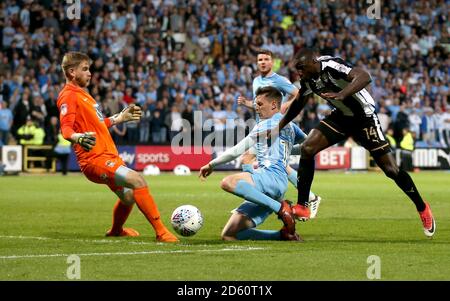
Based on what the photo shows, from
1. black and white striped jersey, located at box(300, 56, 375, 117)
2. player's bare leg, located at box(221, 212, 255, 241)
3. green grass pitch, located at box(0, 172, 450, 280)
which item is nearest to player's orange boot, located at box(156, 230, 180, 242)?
green grass pitch, located at box(0, 172, 450, 280)

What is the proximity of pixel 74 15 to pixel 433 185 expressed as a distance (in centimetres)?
1302

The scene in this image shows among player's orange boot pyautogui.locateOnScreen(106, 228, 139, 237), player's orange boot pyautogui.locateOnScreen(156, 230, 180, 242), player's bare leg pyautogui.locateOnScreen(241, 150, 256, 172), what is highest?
player's bare leg pyautogui.locateOnScreen(241, 150, 256, 172)

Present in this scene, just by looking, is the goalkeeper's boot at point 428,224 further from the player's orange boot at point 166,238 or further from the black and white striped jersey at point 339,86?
the player's orange boot at point 166,238

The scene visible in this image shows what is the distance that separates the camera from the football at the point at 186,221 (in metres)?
11.1

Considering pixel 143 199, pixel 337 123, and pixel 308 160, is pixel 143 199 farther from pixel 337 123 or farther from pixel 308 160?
pixel 337 123

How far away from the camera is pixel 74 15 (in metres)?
30.8

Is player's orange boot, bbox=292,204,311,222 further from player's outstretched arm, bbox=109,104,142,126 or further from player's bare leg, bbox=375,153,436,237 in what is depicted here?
player's outstretched arm, bbox=109,104,142,126

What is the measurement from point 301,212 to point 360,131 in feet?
4.14

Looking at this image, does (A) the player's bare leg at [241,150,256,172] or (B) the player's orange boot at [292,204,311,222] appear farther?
(A) the player's bare leg at [241,150,256,172]

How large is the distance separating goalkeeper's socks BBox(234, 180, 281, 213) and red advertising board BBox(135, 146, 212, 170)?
19803 mm

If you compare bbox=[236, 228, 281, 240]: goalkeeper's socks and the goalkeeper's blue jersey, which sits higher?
the goalkeeper's blue jersey

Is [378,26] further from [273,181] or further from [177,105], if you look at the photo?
[273,181]

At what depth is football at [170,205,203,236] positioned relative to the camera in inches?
439
